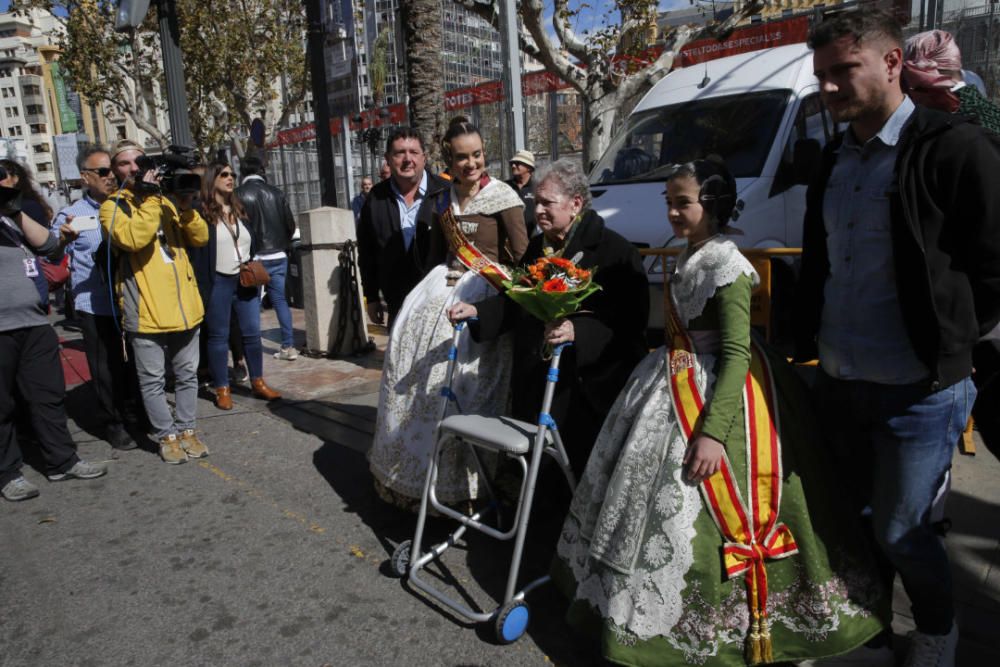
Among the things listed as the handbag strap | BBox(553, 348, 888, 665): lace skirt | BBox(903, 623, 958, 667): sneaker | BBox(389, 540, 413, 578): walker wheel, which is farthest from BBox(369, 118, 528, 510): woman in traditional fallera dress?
the handbag strap

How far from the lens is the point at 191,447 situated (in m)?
4.86

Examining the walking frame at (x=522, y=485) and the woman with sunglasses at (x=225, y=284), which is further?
the woman with sunglasses at (x=225, y=284)

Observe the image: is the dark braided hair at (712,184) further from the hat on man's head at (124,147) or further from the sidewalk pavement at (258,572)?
the hat on man's head at (124,147)

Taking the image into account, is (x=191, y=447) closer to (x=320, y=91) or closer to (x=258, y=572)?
(x=258, y=572)

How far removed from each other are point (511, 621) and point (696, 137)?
4916 mm

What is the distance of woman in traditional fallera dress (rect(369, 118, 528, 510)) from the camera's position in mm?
3525

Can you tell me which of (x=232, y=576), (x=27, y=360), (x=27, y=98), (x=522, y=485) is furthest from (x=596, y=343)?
(x=27, y=98)

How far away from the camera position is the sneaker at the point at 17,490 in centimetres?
424

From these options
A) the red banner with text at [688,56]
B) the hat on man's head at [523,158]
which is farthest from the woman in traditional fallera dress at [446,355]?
the red banner with text at [688,56]

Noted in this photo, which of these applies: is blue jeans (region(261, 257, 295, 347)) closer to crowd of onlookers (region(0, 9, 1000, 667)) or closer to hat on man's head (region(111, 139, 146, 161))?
hat on man's head (region(111, 139, 146, 161))

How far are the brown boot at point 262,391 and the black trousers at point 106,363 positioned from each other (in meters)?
1.12

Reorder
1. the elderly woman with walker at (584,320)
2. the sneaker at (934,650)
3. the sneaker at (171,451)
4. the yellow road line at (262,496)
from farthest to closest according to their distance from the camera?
the sneaker at (171,451) < the yellow road line at (262,496) < the elderly woman with walker at (584,320) < the sneaker at (934,650)

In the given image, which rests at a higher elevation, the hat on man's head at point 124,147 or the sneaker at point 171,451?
the hat on man's head at point 124,147

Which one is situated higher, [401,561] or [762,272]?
[762,272]
